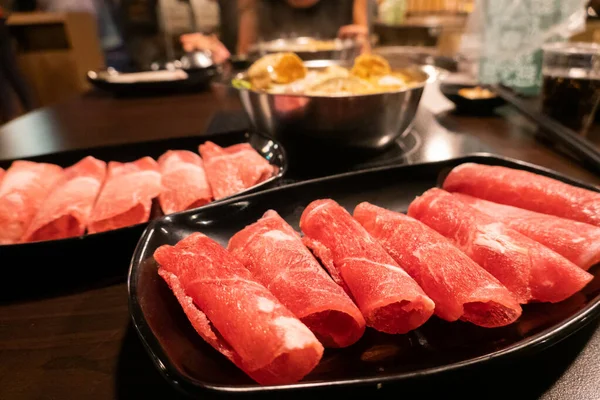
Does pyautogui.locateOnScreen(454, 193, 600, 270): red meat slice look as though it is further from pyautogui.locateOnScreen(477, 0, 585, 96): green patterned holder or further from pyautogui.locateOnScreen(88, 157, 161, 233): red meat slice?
pyautogui.locateOnScreen(477, 0, 585, 96): green patterned holder

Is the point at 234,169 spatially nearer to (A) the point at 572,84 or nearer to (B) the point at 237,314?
(B) the point at 237,314

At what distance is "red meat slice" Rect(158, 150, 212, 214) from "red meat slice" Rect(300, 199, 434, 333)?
13.8 inches

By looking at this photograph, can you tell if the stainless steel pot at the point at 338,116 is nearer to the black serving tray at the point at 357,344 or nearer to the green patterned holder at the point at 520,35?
the black serving tray at the point at 357,344

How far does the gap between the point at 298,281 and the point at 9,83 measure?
20.7 ft

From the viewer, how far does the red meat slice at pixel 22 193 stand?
103cm

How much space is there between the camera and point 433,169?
4.11 feet

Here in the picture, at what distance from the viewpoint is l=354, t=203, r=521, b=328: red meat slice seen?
72 centimetres

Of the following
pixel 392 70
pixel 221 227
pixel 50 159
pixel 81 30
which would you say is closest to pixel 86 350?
pixel 221 227

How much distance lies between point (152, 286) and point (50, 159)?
96cm

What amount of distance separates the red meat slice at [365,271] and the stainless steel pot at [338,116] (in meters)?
0.49

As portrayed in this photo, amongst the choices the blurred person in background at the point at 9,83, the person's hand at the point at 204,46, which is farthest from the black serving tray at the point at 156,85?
the blurred person in background at the point at 9,83

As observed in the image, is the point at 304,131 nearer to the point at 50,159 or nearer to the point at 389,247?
the point at 389,247

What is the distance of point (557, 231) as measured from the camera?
2.93ft

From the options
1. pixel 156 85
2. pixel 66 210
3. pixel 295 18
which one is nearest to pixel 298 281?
pixel 66 210
